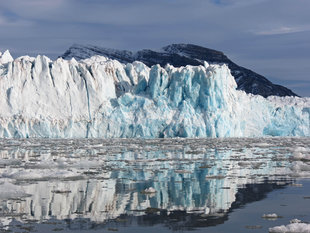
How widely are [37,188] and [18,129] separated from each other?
106ft

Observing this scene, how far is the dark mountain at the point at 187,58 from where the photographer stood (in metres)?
123

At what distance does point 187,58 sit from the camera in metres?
136

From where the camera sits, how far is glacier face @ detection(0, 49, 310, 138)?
4359 cm

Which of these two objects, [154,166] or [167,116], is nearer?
[154,166]

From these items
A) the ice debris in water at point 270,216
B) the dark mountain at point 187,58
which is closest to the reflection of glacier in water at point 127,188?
the ice debris in water at point 270,216

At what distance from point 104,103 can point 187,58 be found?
302 ft

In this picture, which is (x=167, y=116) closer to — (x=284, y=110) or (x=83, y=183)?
(x=284, y=110)

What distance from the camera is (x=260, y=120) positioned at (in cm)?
5344

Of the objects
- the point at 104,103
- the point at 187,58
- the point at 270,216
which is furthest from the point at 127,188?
the point at 187,58

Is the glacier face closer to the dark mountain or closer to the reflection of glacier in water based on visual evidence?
the reflection of glacier in water

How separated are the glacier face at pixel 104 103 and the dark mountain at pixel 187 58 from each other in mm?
73399

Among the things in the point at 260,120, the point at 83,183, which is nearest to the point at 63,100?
the point at 260,120

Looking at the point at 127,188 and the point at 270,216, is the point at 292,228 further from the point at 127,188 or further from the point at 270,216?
the point at 127,188

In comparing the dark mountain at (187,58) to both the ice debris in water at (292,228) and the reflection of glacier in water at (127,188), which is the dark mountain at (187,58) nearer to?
the reflection of glacier in water at (127,188)
